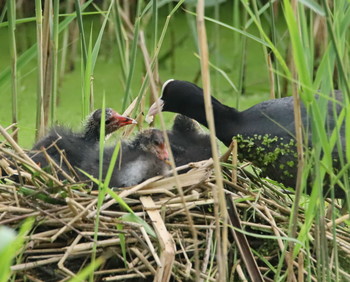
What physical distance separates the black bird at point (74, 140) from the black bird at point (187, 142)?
0.58 ft

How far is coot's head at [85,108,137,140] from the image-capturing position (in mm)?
3039

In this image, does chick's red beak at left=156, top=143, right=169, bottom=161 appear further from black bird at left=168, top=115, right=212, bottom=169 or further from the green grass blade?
the green grass blade

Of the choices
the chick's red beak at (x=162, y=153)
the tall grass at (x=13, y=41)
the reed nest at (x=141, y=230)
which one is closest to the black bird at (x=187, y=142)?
the chick's red beak at (x=162, y=153)

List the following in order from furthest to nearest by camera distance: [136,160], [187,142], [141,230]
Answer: [187,142] < [136,160] < [141,230]

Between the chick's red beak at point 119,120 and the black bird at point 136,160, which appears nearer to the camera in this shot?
the black bird at point 136,160

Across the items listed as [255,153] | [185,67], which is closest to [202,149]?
[255,153]

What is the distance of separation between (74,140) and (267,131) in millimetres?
677

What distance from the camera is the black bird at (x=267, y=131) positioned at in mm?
2910

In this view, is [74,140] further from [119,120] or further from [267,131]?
[267,131]

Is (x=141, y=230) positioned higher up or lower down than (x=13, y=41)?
lower down

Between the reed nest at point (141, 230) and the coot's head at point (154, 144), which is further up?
the coot's head at point (154, 144)

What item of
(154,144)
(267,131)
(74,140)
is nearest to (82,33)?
(74,140)

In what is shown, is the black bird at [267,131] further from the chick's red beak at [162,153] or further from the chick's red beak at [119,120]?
the chick's red beak at [162,153]

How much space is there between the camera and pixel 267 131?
9.86 feet
